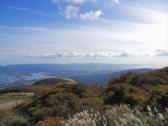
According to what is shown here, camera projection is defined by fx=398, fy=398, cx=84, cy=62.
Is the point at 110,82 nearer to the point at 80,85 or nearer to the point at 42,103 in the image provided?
the point at 80,85

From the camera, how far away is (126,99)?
67.2ft

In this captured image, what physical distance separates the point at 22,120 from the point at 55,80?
62071 millimetres

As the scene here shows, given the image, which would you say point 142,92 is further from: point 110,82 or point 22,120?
point 110,82

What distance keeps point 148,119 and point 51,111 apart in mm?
11704

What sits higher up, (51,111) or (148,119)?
(148,119)

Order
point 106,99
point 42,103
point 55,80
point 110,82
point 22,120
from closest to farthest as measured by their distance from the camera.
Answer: point 22,120 < point 106,99 < point 42,103 < point 110,82 < point 55,80

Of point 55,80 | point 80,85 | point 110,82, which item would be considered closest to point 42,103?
point 80,85

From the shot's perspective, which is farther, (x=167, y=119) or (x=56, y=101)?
(x=56, y=101)

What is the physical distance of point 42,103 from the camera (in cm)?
2409

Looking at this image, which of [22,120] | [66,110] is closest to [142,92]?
[66,110]

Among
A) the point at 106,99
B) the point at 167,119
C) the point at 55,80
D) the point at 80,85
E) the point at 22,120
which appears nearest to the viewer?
the point at 167,119

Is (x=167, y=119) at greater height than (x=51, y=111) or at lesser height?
greater

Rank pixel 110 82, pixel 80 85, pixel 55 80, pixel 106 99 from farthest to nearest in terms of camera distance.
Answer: pixel 55 80, pixel 110 82, pixel 80 85, pixel 106 99

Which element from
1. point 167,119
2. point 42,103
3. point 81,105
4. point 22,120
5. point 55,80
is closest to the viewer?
point 167,119
